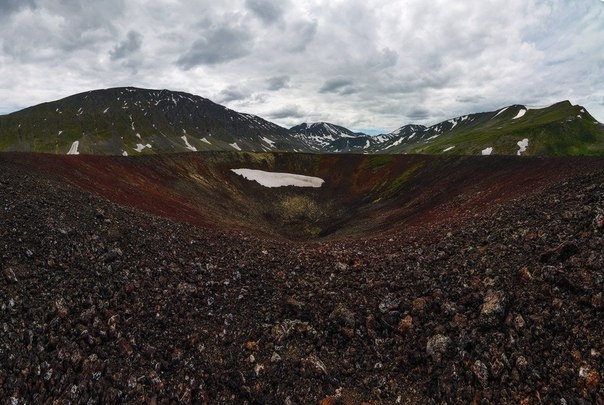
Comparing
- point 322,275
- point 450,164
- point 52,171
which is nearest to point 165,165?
point 52,171

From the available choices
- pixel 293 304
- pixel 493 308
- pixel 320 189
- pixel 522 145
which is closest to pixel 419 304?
pixel 493 308

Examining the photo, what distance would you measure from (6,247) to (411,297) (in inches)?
608

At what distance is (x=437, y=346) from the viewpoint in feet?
34.7

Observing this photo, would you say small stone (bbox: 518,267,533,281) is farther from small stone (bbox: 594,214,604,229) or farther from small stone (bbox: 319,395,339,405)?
small stone (bbox: 319,395,339,405)

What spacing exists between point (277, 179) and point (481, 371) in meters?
76.0

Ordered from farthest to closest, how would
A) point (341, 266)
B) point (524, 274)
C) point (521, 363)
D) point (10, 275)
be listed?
1. point (341, 266)
2. point (10, 275)
3. point (524, 274)
4. point (521, 363)

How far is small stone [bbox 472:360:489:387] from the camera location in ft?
30.1

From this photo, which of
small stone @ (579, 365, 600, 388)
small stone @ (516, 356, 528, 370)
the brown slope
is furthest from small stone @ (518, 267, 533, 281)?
the brown slope

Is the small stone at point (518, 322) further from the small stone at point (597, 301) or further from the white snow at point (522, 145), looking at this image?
the white snow at point (522, 145)

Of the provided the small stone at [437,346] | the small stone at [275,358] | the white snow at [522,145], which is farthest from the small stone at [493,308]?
the white snow at [522,145]

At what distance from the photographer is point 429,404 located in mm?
9297

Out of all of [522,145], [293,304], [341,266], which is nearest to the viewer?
[293,304]

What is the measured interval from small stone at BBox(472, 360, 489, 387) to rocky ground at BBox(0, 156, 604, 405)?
1.9 inches

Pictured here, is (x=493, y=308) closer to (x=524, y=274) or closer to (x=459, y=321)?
(x=459, y=321)
